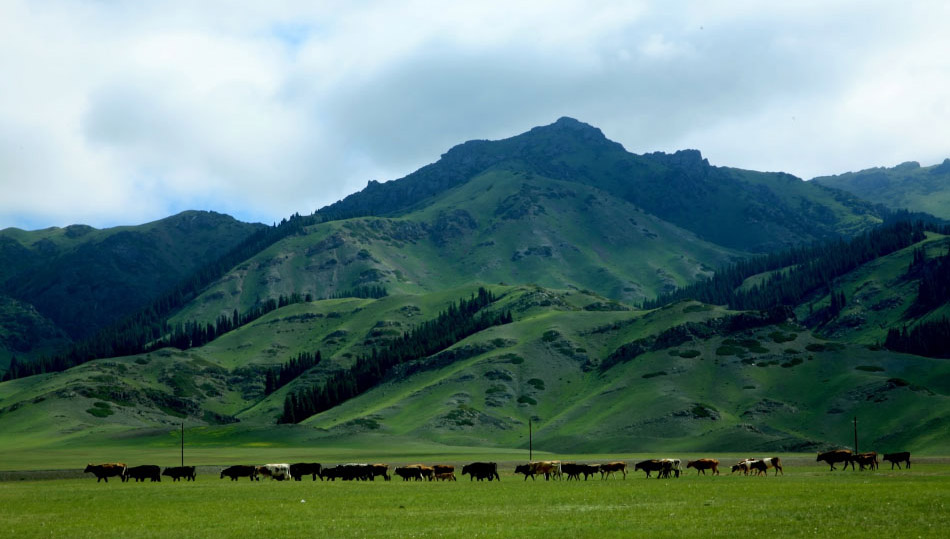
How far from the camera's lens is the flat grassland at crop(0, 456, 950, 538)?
1720 inches

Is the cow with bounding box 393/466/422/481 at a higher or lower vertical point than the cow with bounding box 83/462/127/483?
lower

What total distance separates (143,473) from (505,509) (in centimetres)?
5695

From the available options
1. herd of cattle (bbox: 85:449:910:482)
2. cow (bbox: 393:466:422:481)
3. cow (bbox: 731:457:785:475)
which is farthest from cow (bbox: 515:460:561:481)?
cow (bbox: 731:457:785:475)

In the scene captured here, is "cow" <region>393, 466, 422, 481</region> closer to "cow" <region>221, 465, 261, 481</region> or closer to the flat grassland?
the flat grassland

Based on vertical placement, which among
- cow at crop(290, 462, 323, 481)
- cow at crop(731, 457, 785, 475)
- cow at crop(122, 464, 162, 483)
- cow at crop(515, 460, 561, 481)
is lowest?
cow at crop(731, 457, 785, 475)

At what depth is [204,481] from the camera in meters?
94.2

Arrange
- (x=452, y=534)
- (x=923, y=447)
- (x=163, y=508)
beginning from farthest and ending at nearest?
(x=923, y=447) → (x=163, y=508) → (x=452, y=534)

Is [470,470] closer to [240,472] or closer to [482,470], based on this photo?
[482,470]

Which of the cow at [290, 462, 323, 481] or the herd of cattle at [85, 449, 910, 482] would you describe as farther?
the cow at [290, 462, 323, 481]

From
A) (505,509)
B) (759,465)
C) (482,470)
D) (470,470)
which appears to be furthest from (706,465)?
(505,509)

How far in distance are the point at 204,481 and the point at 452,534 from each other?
197ft

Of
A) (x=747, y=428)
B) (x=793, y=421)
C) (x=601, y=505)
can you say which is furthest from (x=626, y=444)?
(x=601, y=505)

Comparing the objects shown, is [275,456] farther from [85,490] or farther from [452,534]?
[452,534]

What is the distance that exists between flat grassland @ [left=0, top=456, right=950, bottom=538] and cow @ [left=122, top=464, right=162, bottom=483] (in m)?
12.3
